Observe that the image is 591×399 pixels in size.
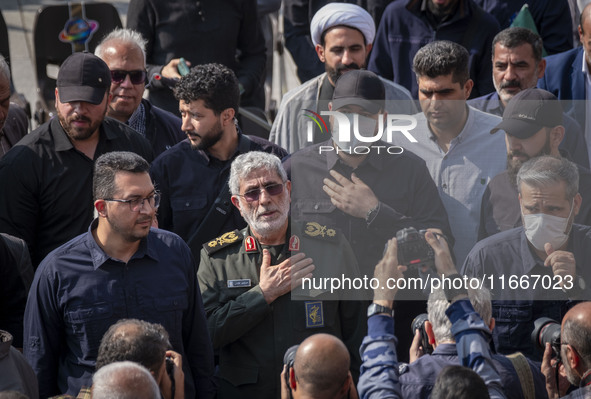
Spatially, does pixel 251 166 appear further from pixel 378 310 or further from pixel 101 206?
pixel 378 310

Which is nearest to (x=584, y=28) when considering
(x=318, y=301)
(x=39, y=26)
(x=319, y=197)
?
(x=319, y=197)

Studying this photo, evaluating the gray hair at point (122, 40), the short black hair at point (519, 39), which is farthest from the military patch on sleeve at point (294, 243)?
the short black hair at point (519, 39)

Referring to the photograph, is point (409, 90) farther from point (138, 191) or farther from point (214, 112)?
point (138, 191)

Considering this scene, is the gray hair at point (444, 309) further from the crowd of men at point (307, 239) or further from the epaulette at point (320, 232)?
the epaulette at point (320, 232)

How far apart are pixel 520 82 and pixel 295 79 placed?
4561 mm

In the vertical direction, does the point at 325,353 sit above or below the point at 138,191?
below

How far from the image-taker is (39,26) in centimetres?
876

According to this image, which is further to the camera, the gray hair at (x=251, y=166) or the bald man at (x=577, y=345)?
the gray hair at (x=251, y=166)

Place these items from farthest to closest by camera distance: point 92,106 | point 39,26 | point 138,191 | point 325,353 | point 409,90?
point 39,26, point 409,90, point 92,106, point 138,191, point 325,353

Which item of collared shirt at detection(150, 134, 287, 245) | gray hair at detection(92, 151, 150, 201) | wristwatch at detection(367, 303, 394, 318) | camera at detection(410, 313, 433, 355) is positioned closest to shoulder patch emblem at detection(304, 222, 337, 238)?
collared shirt at detection(150, 134, 287, 245)

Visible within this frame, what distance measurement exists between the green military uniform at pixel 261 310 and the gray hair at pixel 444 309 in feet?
2.39

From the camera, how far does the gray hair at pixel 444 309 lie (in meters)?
4.61

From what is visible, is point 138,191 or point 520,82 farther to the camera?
point 520,82

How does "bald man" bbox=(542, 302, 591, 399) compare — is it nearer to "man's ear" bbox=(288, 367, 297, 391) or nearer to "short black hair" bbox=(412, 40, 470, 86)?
"man's ear" bbox=(288, 367, 297, 391)
